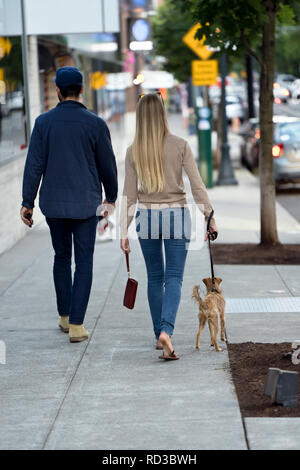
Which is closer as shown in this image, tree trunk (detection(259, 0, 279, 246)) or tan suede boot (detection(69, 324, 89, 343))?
tan suede boot (detection(69, 324, 89, 343))

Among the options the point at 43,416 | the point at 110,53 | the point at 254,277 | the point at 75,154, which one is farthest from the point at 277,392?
the point at 110,53

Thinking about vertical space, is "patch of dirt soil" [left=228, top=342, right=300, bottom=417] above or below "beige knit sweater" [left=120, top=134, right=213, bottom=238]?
below

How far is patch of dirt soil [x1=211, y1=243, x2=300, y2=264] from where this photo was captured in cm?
1059

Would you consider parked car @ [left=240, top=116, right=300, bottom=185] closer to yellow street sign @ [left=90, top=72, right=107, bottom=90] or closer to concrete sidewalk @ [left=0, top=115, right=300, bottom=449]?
yellow street sign @ [left=90, top=72, right=107, bottom=90]

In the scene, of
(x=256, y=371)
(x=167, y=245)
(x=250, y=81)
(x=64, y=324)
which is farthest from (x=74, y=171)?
(x=250, y=81)

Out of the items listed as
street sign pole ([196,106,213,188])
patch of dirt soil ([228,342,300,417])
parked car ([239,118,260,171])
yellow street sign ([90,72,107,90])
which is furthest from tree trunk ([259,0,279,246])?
yellow street sign ([90,72,107,90])

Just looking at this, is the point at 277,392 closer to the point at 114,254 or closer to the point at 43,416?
the point at 43,416

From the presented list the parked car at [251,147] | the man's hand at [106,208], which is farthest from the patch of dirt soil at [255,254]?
the parked car at [251,147]

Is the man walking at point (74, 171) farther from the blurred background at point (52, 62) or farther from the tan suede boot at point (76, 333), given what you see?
the blurred background at point (52, 62)

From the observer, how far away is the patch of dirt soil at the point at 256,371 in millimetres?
5199

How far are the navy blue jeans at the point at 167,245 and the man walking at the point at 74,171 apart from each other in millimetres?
558

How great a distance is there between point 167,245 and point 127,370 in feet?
2.88

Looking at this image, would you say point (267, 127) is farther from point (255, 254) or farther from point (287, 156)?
point (287, 156)

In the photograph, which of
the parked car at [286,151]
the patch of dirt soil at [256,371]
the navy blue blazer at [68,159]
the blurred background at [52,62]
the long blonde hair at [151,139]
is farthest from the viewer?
the parked car at [286,151]
